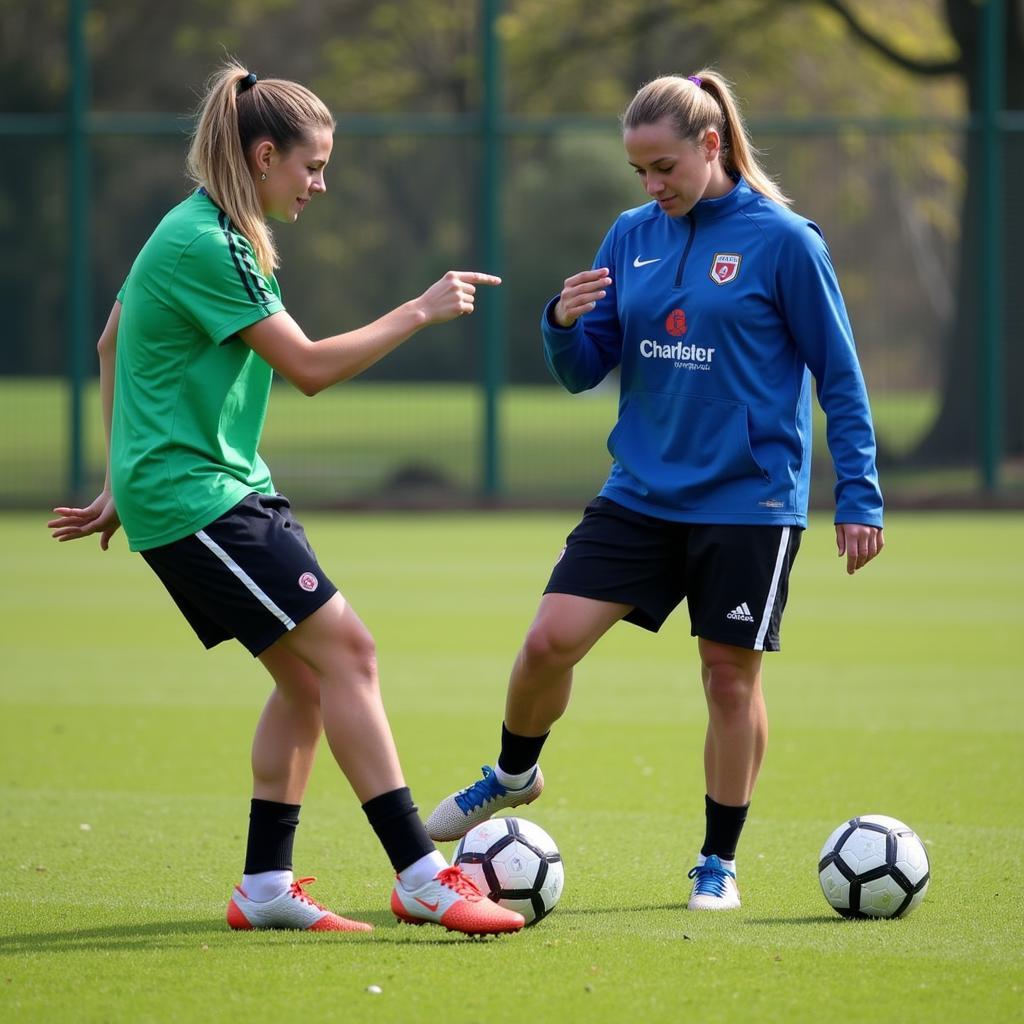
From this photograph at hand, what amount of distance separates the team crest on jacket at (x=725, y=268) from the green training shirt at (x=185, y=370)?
4.20 feet

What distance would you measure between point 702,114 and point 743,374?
73 centimetres

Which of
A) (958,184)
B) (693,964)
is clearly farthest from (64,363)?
(693,964)

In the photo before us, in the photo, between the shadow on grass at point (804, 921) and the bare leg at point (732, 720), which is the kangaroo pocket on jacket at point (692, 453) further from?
the shadow on grass at point (804, 921)

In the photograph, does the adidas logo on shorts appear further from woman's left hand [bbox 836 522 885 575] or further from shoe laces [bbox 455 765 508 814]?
shoe laces [bbox 455 765 508 814]

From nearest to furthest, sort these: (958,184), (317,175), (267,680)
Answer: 1. (317,175)
2. (267,680)
3. (958,184)

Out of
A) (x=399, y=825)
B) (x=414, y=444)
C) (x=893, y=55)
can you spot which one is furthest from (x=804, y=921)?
(x=893, y=55)

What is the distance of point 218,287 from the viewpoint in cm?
431

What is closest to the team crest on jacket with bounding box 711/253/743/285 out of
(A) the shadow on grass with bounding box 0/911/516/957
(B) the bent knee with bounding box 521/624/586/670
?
(B) the bent knee with bounding box 521/624/586/670

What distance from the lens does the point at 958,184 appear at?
21344 mm

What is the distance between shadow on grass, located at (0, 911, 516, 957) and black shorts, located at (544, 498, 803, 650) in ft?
3.51

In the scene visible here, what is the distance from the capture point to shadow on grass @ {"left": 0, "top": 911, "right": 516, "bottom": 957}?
4.43 meters

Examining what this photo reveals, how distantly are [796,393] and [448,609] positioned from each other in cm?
683

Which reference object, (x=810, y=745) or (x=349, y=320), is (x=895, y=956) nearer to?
(x=810, y=745)

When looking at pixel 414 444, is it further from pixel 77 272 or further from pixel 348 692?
pixel 348 692
